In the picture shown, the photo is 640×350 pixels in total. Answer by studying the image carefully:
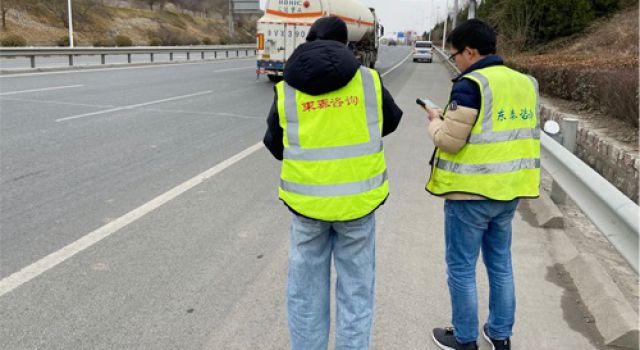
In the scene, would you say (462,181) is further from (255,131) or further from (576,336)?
(255,131)

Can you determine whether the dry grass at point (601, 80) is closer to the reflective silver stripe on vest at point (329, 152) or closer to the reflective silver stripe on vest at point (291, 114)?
the reflective silver stripe on vest at point (329, 152)

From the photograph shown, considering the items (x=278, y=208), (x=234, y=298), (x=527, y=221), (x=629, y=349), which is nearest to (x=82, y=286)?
(x=234, y=298)

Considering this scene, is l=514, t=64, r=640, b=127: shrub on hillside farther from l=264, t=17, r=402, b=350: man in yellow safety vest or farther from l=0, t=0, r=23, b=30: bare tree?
l=0, t=0, r=23, b=30: bare tree

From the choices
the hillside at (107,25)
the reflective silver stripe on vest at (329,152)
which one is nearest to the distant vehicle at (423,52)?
the hillside at (107,25)

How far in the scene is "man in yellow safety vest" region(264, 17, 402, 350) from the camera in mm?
2617

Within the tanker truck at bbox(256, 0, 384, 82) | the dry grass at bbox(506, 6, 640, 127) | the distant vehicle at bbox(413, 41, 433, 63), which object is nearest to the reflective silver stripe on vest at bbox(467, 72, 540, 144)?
the dry grass at bbox(506, 6, 640, 127)

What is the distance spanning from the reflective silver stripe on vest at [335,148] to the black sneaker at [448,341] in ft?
4.23

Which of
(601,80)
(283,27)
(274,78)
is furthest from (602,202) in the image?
(274,78)

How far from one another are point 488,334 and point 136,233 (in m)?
3.08

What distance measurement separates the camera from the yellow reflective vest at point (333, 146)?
263 cm

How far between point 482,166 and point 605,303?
1337 mm

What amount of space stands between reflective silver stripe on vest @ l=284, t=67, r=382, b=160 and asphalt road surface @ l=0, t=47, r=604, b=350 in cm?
125

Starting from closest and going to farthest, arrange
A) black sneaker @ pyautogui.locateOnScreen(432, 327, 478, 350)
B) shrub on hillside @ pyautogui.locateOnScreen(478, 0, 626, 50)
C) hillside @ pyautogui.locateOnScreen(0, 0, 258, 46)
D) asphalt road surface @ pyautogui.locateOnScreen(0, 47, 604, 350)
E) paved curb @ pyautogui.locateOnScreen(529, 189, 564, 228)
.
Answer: black sneaker @ pyautogui.locateOnScreen(432, 327, 478, 350) → asphalt road surface @ pyautogui.locateOnScreen(0, 47, 604, 350) → paved curb @ pyautogui.locateOnScreen(529, 189, 564, 228) → shrub on hillside @ pyautogui.locateOnScreen(478, 0, 626, 50) → hillside @ pyautogui.locateOnScreen(0, 0, 258, 46)

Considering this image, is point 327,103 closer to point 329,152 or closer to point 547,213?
point 329,152
